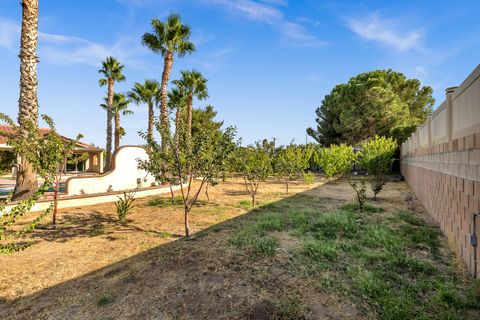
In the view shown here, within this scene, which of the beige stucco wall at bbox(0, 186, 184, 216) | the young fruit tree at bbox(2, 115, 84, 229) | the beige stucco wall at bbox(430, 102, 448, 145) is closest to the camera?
the beige stucco wall at bbox(430, 102, 448, 145)

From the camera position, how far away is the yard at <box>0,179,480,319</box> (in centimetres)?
363

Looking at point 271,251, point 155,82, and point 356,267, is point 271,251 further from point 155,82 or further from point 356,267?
point 155,82

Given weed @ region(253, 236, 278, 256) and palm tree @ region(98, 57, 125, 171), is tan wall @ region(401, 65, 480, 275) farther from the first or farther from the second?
palm tree @ region(98, 57, 125, 171)

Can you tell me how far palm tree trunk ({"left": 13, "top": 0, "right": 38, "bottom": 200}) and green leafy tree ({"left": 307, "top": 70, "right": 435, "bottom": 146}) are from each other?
96.6 feet

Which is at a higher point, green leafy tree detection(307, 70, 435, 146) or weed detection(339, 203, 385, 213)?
green leafy tree detection(307, 70, 435, 146)

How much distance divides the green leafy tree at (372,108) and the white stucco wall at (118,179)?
83.4 ft

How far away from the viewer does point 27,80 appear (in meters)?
9.62

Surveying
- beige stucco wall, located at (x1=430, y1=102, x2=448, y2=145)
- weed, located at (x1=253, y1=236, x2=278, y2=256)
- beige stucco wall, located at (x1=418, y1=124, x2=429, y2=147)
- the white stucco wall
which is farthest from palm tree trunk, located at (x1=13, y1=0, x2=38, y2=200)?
beige stucco wall, located at (x1=418, y1=124, x2=429, y2=147)

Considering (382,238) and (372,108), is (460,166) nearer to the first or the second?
(382,238)

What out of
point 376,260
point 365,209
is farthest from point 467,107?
point 365,209

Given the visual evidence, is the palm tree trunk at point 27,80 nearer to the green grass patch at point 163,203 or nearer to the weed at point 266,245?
the green grass patch at point 163,203

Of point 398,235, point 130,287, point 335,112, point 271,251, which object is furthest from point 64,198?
point 335,112

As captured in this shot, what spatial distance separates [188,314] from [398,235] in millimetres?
5838

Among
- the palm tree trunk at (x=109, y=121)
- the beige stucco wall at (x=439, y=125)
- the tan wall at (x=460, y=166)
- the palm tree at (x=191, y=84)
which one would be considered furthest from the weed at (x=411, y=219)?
the palm tree trunk at (x=109, y=121)
